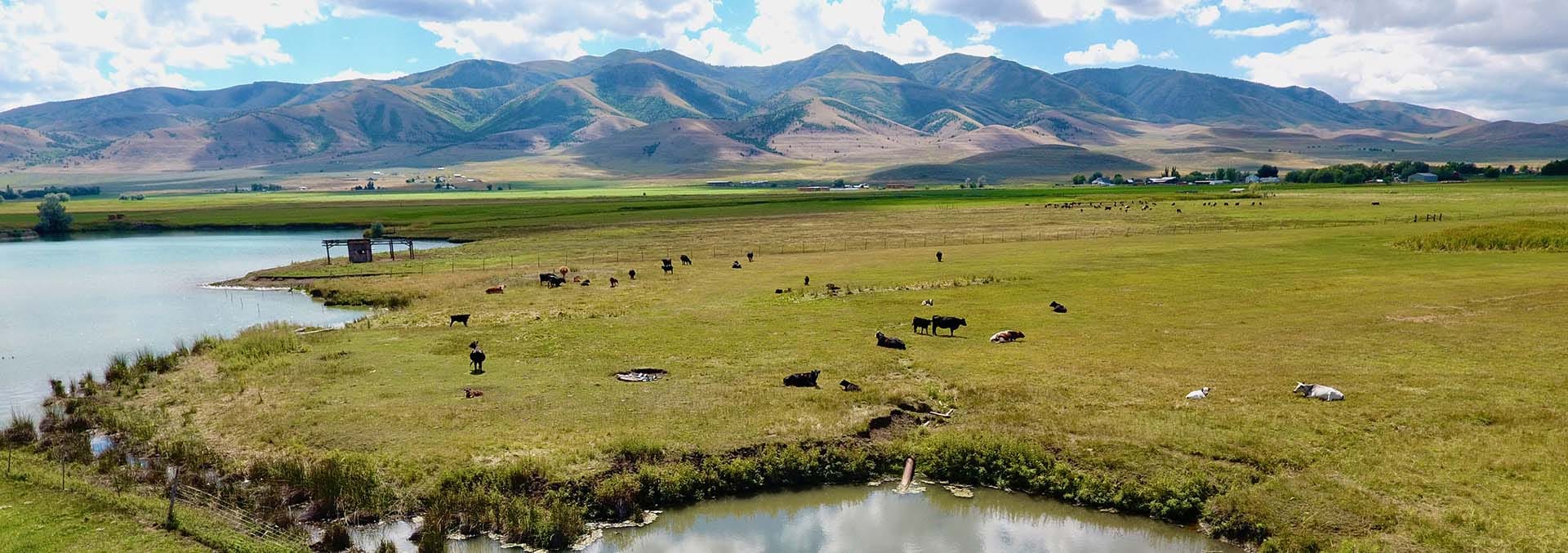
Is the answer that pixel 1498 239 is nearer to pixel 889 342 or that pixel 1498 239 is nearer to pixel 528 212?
pixel 889 342

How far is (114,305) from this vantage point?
52344mm

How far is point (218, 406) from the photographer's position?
26.8 meters

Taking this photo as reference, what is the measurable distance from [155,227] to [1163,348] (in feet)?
463

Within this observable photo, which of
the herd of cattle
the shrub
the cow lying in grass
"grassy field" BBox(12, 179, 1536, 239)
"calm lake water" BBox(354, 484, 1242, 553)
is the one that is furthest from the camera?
"grassy field" BBox(12, 179, 1536, 239)

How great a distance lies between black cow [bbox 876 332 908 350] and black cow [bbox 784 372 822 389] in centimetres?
588

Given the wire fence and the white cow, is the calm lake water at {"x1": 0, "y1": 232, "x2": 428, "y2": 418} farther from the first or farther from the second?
the white cow

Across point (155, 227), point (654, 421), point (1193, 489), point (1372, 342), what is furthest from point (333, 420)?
point (155, 227)

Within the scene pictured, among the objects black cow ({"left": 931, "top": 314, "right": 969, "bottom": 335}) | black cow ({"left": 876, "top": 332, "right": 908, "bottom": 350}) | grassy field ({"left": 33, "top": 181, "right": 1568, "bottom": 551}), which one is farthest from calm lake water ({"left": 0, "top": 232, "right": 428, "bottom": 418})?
black cow ({"left": 931, "top": 314, "right": 969, "bottom": 335})

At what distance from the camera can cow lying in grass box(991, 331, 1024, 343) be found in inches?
1297

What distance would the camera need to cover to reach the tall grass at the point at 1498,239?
186 feet

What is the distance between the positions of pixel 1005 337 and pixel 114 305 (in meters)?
52.5

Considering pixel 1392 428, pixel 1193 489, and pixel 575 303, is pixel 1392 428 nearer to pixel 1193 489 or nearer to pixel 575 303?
pixel 1193 489

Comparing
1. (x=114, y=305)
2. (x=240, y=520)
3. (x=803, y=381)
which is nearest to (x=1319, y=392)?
(x=803, y=381)

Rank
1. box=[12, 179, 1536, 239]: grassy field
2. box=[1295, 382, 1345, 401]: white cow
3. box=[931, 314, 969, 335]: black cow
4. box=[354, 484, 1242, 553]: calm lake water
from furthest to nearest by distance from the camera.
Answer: box=[12, 179, 1536, 239]: grassy field
box=[931, 314, 969, 335]: black cow
box=[1295, 382, 1345, 401]: white cow
box=[354, 484, 1242, 553]: calm lake water
